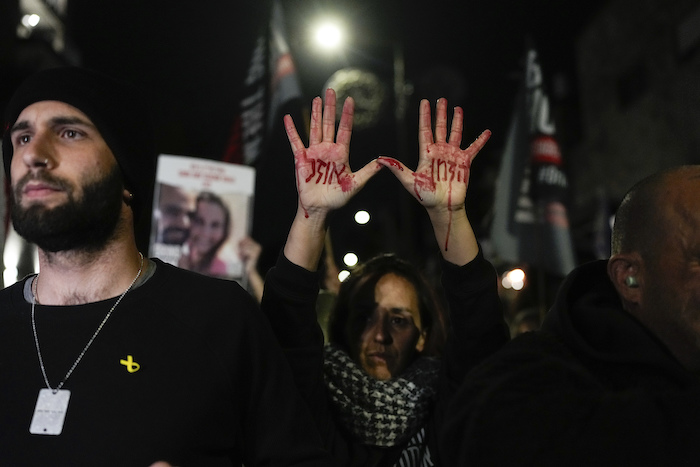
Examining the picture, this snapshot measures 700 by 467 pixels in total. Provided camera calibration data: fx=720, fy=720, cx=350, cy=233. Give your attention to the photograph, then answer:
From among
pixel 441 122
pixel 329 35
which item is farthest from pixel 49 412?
pixel 329 35

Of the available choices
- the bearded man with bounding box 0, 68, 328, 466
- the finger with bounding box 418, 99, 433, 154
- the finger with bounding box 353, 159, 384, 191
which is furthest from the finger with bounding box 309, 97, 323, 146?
the bearded man with bounding box 0, 68, 328, 466

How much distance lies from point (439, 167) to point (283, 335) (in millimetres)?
812

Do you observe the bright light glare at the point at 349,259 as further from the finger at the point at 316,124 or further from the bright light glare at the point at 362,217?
the finger at the point at 316,124

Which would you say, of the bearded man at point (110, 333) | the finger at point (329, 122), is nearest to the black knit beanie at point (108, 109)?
the bearded man at point (110, 333)

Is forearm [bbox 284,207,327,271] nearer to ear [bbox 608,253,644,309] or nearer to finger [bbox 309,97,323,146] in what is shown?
finger [bbox 309,97,323,146]

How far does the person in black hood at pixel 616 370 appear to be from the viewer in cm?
184

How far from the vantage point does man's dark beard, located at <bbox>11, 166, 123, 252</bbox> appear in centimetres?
214

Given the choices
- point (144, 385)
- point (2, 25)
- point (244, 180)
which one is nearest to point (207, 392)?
point (144, 385)

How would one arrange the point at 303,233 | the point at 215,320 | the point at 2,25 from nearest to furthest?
the point at 215,320 → the point at 303,233 → the point at 2,25

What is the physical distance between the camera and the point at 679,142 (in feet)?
49.9

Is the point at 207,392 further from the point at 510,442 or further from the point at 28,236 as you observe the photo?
the point at 510,442

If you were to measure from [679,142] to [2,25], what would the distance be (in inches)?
582

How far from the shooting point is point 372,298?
3.16m

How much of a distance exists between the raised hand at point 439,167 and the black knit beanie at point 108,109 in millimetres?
826
